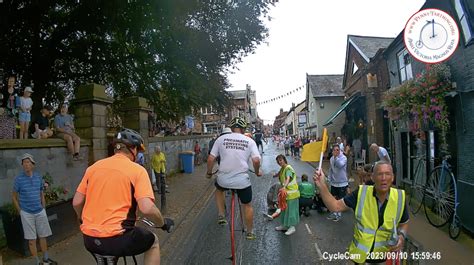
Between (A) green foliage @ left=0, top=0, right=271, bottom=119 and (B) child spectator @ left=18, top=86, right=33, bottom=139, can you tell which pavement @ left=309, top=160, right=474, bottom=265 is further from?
(A) green foliage @ left=0, top=0, right=271, bottom=119

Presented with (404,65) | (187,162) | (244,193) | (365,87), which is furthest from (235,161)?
(365,87)

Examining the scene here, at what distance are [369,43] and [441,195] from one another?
57.8ft

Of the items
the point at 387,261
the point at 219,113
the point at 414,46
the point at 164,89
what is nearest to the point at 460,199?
the point at 414,46

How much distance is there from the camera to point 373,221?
3.44 metres

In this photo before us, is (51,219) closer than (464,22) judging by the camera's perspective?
Yes

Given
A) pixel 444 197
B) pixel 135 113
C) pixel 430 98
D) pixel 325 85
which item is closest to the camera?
pixel 444 197

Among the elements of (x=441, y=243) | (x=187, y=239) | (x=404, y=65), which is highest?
(x=404, y=65)

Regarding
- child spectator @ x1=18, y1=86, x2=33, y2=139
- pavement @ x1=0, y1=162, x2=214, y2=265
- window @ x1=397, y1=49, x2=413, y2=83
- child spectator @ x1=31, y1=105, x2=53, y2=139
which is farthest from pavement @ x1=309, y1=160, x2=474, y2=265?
child spectator @ x1=18, y1=86, x2=33, y2=139

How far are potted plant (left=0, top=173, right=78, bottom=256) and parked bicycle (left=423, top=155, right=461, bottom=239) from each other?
321 inches

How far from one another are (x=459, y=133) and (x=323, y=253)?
4571mm

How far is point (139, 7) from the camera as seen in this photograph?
1188 centimetres

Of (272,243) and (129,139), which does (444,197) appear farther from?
(129,139)
